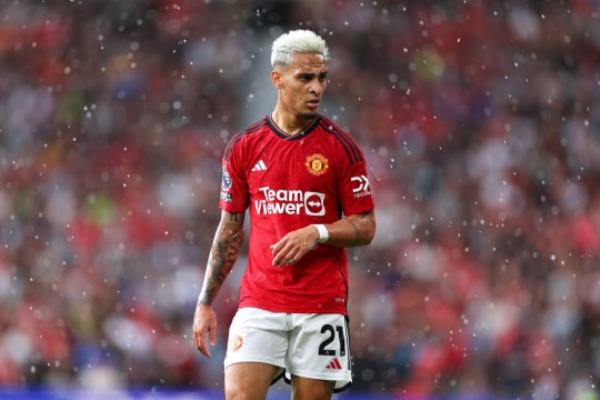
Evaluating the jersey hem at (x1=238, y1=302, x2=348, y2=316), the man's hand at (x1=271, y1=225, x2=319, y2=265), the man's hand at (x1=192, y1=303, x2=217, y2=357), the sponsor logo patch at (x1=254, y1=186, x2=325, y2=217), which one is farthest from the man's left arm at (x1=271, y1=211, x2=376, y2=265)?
the man's hand at (x1=192, y1=303, x2=217, y2=357)

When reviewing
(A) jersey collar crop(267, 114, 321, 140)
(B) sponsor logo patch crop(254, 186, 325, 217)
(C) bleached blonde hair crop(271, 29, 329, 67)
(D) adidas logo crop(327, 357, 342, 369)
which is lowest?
(D) adidas logo crop(327, 357, 342, 369)

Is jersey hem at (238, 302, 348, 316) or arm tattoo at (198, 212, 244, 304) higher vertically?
arm tattoo at (198, 212, 244, 304)

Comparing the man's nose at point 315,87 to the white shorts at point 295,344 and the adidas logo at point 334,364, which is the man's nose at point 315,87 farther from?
the adidas logo at point 334,364

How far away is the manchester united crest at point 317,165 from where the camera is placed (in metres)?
4.67

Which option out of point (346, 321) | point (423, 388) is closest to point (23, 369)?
point (423, 388)

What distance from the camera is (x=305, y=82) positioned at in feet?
15.3

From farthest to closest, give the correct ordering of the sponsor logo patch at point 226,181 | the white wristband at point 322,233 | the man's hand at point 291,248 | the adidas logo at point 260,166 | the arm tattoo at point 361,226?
the sponsor logo patch at point 226,181 < the adidas logo at point 260,166 < the arm tattoo at point 361,226 < the white wristband at point 322,233 < the man's hand at point 291,248

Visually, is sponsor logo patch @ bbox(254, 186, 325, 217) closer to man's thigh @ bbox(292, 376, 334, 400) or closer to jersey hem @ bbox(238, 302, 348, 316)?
jersey hem @ bbox(238, 302, 348, 316)

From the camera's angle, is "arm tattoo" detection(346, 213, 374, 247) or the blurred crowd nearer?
"arm tattoo" detection(346, 213, 374, 247)

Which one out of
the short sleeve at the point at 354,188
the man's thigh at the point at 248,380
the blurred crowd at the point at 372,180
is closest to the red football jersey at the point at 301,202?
the short sleeve at the point at 354,188

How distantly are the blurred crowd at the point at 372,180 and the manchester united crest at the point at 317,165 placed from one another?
4025mm

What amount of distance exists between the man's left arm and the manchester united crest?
0.20m

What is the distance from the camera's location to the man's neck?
4.74 meters

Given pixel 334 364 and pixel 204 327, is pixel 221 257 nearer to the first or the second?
pixel 204 327
